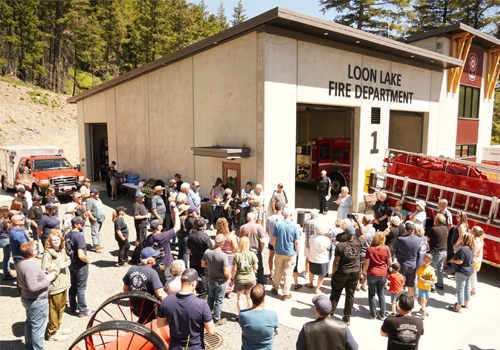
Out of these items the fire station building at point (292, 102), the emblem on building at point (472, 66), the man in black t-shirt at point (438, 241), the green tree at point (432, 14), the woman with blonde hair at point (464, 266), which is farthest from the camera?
the green tree at point (432, 14)

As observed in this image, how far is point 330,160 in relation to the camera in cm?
1770

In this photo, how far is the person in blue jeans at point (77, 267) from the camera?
607cm

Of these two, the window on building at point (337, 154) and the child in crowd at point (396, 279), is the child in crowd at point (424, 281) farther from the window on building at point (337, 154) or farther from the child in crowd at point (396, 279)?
the window on building at point (337, 154)

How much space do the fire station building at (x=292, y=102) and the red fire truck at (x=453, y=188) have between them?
128 inches

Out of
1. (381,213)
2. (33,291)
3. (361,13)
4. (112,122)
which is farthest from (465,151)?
(33,291)

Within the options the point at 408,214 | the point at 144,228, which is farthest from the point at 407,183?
the point at 144,228

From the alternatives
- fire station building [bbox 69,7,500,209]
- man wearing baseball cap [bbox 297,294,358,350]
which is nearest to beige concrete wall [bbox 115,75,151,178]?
fire station building [bbox 69,7,500,209]

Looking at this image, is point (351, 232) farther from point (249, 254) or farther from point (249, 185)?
point (249, 185)

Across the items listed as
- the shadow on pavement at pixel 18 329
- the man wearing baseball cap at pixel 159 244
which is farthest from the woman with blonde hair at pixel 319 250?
the shadow on pavement at pixel 18 329

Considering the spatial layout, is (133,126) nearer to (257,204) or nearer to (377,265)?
(257,204)

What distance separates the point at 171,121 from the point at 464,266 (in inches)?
515

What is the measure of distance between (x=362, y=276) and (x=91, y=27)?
49506 mm

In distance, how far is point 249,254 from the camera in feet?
19.6

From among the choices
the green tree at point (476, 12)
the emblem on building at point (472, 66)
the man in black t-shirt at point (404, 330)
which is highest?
the green tree at point (476, 12)
